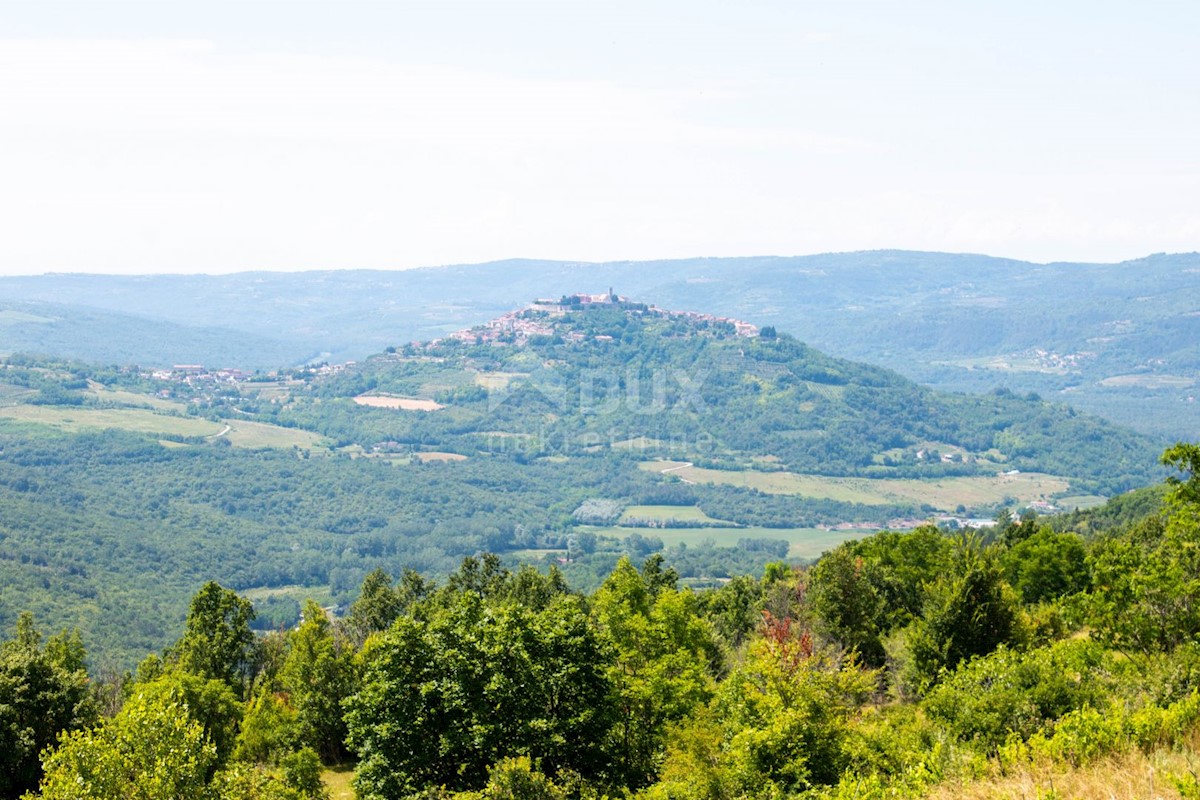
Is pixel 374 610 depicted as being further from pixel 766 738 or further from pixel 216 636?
pixel 766 738

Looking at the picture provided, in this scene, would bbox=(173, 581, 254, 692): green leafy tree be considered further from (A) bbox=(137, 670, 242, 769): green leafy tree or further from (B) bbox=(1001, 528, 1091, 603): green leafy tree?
(B) bbox=(1001, 528, 1091, 603): green leafy tree

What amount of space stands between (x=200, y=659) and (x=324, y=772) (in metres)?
10.0

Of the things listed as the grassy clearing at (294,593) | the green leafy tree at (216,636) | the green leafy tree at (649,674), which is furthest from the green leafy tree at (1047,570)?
the grassy clearing at (294,593)

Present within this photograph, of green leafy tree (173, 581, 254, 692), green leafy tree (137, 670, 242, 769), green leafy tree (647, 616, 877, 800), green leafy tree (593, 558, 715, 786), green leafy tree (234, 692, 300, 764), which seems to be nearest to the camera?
green leafy tree (647, 616, 877, 800)

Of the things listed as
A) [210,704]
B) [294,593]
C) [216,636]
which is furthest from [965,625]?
[294,593]

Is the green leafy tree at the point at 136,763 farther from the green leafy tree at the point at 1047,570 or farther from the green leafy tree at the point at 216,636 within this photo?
the green leafy tree at the point at 1047,570

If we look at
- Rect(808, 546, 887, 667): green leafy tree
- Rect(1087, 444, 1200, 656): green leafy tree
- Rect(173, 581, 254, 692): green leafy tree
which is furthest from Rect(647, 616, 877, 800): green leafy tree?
Rect(173, 581, 254, 692): green leafy tree

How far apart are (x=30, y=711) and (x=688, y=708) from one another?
20041mm

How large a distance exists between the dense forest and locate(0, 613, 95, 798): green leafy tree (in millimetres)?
70

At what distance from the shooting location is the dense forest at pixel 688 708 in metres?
18.6

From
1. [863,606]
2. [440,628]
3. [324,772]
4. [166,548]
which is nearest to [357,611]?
[324,772]

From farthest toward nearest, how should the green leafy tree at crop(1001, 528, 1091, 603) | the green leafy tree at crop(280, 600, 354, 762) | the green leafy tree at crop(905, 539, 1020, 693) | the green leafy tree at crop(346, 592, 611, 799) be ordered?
the green leafy tree at crop(1001, 528, 1091, 603), the green leafy tree at crop(280, 600, 354, 762), the green leafy tree at crop(905, 539, 1020, 693), the green leafy tree at crop(346, 592, 611, 799)

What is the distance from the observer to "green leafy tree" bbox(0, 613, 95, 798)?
100ft

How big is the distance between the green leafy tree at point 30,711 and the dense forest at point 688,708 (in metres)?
0.07
